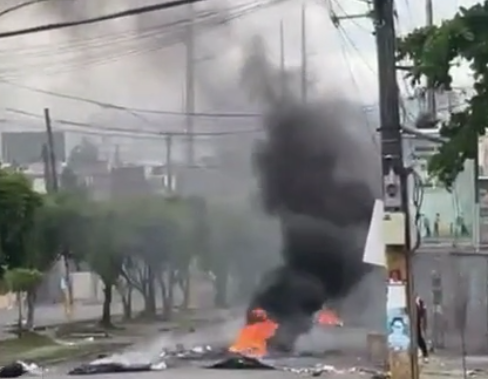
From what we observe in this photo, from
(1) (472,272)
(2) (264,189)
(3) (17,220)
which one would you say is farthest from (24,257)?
(1) (472,272)

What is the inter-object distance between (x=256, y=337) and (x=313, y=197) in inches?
252

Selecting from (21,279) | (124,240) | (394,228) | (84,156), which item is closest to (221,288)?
(124,240)

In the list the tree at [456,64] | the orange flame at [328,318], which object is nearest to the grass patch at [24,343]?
the orange flame at [328,318]

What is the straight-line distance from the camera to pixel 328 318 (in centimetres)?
3378

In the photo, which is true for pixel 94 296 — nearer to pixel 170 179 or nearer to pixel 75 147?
pixel 75 147

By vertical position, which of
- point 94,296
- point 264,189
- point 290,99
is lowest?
point 94,296

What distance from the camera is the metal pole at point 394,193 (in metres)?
14.9

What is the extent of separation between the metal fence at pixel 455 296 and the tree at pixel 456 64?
11.5 m

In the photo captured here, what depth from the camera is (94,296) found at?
209ft

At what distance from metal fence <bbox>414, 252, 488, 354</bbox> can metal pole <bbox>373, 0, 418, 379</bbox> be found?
11.5m

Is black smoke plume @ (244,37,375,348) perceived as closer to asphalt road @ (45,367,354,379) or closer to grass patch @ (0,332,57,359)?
grass patch @ (0,332,57,359)

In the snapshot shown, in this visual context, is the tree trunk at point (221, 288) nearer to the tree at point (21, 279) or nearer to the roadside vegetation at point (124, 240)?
the roadside vegetation at point (124, 240)

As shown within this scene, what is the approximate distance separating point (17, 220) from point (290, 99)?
8.73 m

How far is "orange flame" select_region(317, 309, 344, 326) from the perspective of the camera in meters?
32.9
